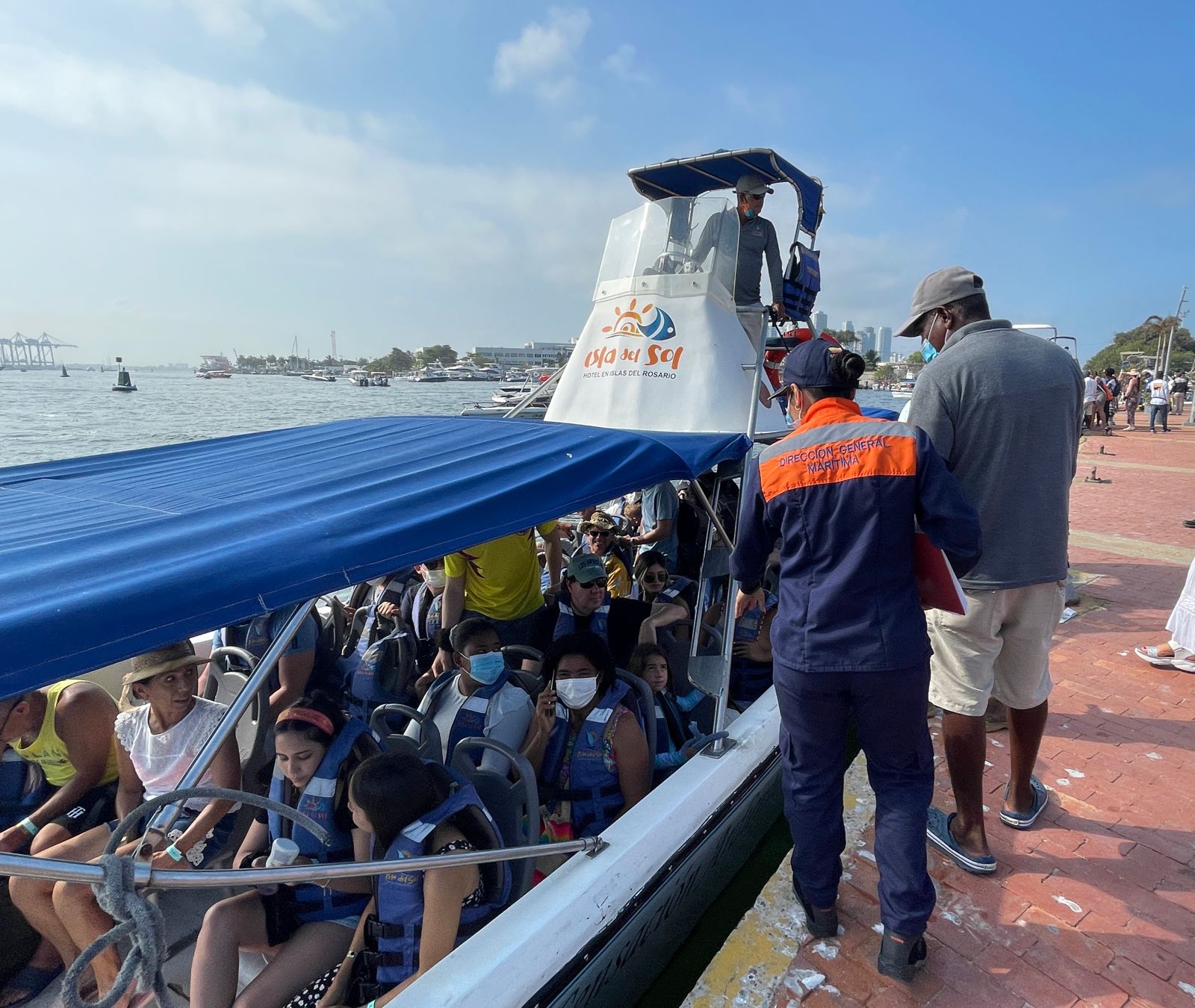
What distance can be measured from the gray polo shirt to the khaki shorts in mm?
97

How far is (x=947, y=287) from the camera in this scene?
2480 mm

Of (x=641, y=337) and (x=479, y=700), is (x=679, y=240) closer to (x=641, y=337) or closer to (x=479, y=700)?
(x=641, y=337)

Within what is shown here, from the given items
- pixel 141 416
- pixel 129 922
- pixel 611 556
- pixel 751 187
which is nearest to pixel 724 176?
pixel 751 187

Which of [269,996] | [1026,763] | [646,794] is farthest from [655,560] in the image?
[269,996]

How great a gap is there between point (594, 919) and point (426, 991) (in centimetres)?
54

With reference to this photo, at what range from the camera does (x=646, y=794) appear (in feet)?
8.73

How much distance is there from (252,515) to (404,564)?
530mm

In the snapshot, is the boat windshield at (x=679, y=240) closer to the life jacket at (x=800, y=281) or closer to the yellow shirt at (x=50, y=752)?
the life jacket at (x=800, y=281)

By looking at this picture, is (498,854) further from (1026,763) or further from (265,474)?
(1026,763)

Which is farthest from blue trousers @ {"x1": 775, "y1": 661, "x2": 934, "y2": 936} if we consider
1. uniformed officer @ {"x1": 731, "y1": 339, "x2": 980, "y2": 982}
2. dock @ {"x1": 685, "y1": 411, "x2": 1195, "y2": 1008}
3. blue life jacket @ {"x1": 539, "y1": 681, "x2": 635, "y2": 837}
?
blue life jacket @ {"x1": 539, "y1": 681, "x2": 635, "y2": 837}

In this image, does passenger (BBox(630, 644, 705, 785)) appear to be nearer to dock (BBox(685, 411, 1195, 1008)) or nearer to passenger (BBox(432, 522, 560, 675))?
dock (BBox(685, 411, 1195, 1008))

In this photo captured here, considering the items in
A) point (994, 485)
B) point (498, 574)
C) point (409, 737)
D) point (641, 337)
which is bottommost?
point (409, 737)

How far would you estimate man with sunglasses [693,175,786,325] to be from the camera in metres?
4.95

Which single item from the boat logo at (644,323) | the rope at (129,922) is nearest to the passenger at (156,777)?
the rope at (129,922)
